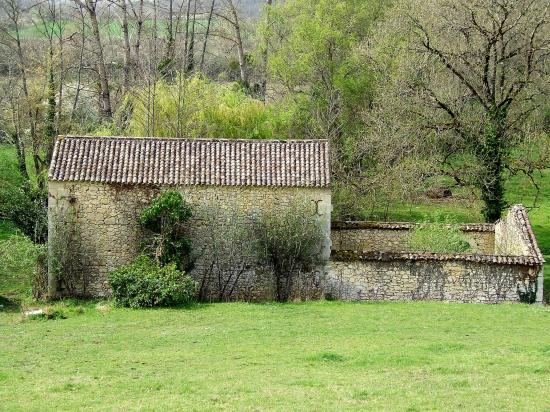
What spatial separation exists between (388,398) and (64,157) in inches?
758

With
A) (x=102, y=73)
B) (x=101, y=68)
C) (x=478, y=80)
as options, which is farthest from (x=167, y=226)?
(x=101, y=68)

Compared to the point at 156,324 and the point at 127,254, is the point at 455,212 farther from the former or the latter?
the point at 156,324

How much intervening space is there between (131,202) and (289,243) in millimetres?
5648

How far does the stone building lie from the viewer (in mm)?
30172

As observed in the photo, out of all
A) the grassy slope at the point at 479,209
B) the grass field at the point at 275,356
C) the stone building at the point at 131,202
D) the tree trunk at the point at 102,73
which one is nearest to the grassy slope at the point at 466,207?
the grassy slope at the point at 479,209

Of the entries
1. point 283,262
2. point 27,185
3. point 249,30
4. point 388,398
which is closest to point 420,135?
point 283,262

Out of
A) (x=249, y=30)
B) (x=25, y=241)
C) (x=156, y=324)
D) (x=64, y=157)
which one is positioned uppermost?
(x=249, y=30)

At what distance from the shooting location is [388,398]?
14758 millimetres

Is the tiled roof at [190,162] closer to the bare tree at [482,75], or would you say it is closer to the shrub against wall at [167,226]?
the shrub against wall at [167,226]

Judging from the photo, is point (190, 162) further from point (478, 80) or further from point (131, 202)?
point (478, 80)

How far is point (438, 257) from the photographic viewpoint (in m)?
29.4

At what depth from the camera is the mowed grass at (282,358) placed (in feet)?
49.2

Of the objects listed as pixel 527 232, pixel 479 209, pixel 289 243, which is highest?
pixel 479 209

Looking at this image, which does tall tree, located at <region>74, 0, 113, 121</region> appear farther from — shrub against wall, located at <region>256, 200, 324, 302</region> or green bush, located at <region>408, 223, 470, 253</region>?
green bush, located at <region>408, 223, 470, 253</region>
